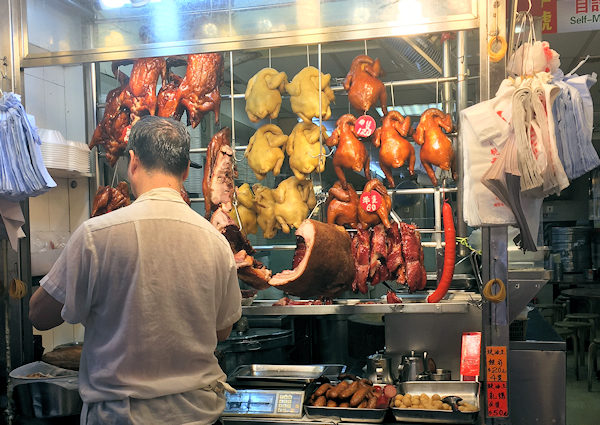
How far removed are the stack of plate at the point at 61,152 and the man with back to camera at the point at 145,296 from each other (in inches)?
75.6

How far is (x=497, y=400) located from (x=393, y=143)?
1.66 metres

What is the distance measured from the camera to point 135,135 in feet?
8.22

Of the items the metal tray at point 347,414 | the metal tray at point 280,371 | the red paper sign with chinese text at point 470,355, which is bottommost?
the metal tray at point 347,414

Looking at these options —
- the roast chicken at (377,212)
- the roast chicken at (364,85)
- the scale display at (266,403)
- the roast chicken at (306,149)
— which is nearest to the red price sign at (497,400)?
the scale display at (266,403)

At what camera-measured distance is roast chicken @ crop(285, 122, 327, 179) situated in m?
4.07

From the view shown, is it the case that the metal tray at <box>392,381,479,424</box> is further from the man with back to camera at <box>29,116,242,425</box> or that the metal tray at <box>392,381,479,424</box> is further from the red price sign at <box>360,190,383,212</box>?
the man with back to camera at <box>29,116,242,425</box>

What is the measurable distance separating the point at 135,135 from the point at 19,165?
4.85 ft

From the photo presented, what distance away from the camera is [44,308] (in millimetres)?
2527

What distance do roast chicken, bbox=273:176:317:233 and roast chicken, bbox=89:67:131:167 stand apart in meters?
1.18

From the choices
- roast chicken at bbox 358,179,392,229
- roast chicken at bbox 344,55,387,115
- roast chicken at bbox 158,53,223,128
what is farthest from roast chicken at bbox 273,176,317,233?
roast chicken at bbox 158,53,223,128

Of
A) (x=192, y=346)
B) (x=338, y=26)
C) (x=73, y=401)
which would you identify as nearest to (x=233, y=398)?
(x=73, y=401)

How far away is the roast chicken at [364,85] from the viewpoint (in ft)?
13.3

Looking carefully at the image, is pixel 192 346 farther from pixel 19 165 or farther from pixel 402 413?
pixel 19 165

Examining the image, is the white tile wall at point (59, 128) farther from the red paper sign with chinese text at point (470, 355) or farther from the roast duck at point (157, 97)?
the red paper sign with chinese text at point (470, 355)
